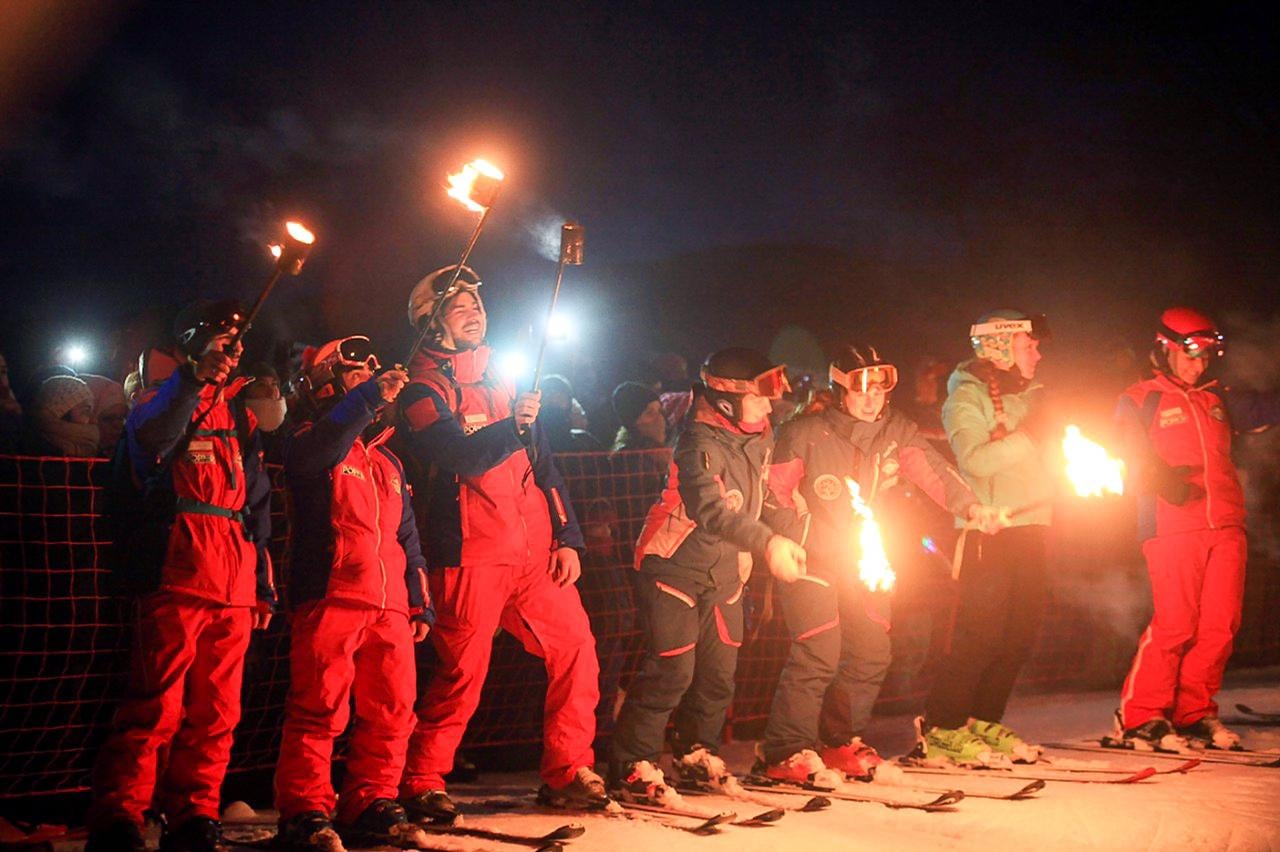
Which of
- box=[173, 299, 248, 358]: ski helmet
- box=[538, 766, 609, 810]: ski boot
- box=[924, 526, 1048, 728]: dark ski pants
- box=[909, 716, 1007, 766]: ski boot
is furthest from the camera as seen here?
box=[924, 526, 1048, 728]: dark ski pants

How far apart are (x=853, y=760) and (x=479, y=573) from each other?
2470mm

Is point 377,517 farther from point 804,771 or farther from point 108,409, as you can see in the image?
point 804,771

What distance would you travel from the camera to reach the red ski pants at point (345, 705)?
16.4 feet

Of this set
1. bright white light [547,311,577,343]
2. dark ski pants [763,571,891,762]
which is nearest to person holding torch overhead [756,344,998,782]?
dark ski pants [763,571,891,762]

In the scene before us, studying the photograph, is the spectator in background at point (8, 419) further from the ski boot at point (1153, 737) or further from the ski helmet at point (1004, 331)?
the ski boot at point (1153, 737)

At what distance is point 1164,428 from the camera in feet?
25.6

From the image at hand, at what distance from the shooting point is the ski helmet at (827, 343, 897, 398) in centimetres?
702

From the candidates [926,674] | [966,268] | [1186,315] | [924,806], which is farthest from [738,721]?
[966,268]

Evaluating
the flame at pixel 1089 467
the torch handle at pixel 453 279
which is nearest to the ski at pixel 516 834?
the torch handle at pixel 453 279

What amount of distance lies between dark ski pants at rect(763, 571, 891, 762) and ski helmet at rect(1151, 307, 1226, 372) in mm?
2671

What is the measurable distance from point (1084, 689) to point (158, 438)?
8.76 metres

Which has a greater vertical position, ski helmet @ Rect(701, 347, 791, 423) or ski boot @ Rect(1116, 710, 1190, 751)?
ski helmet @ Rect(701, 347, 791, 423)

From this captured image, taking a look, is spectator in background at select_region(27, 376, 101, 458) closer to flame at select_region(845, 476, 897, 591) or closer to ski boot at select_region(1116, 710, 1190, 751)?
flame at select_region(845, 476, 897, 591)

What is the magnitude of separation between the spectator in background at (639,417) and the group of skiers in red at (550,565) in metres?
1.71
